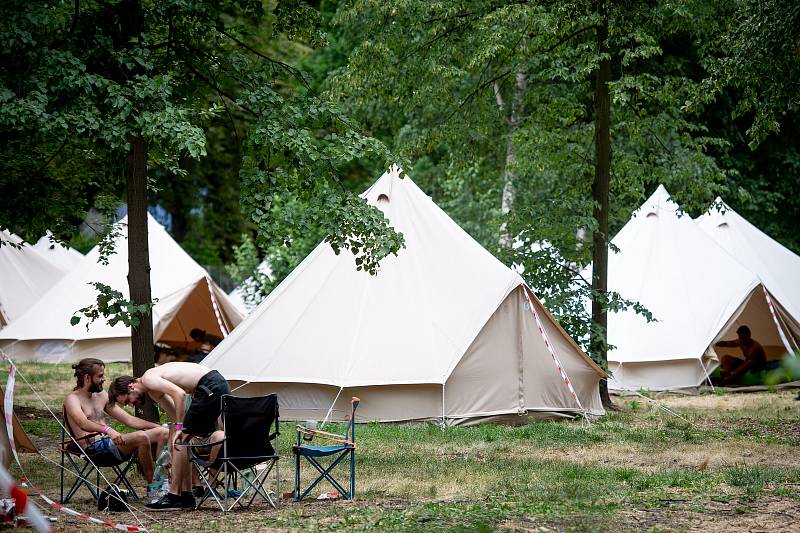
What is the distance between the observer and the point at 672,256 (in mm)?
16406

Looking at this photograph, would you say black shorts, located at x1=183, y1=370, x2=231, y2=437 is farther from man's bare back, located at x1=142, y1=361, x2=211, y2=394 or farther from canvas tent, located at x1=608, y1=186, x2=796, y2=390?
canvas tent, located at x1=608, y1=186, x2=796, y2=390

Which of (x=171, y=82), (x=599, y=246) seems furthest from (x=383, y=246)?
(x=599, y=246)

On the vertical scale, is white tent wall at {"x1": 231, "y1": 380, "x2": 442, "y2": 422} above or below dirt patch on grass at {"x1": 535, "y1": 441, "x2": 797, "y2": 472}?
above

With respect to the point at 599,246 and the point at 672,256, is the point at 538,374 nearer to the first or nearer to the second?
the point at 599,246

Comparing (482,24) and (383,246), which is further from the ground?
(482,24)

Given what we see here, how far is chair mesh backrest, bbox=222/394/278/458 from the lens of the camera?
6.57 meters

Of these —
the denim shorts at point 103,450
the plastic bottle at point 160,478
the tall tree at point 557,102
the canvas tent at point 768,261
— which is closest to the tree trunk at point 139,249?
the denim shorts at point 103,450

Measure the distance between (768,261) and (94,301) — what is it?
1137 cm

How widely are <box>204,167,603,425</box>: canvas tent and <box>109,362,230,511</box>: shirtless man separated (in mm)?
3882

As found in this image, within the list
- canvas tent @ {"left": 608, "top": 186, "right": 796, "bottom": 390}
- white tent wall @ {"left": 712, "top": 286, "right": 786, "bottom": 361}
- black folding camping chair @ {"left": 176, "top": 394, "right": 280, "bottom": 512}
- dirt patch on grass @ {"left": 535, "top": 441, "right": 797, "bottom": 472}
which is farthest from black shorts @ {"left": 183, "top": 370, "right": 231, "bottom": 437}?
white tent wall @ {"left": 712, "top": 286, "right": 786, "bottom": 361}

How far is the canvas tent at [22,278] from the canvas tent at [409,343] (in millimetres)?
10791

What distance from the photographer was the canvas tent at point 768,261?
50.5 feet

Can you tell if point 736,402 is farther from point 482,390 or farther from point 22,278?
point 22,278

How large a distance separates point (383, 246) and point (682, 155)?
617 centimetres
